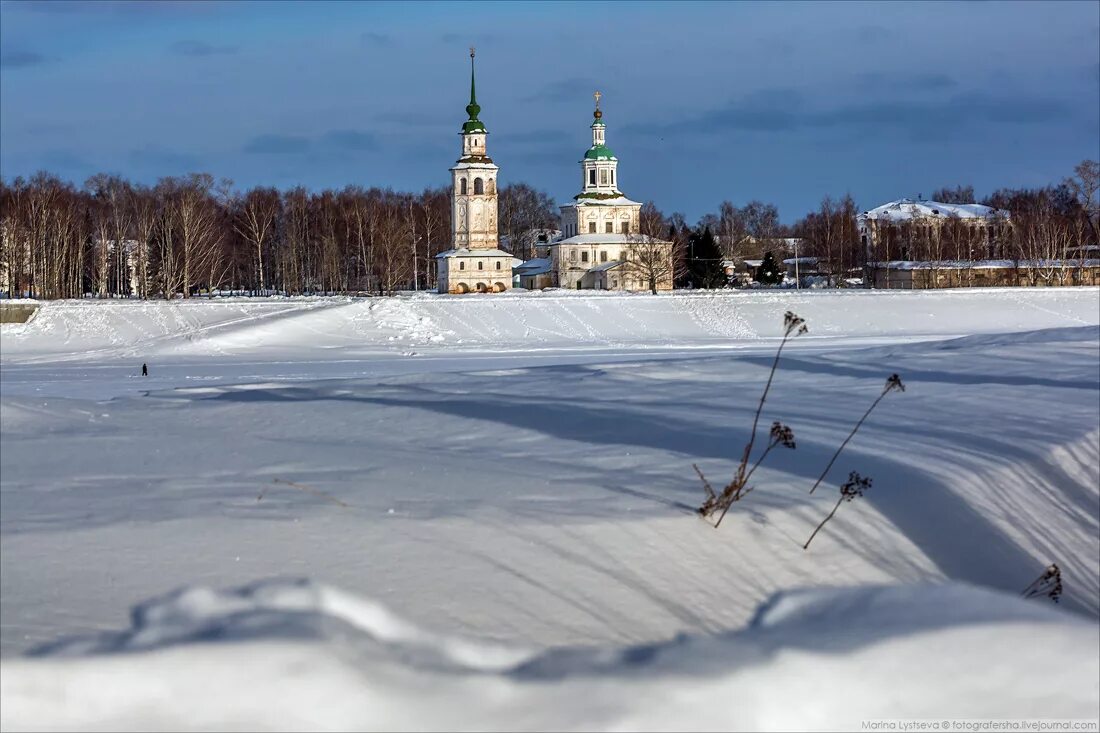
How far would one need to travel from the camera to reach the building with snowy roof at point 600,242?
77688 mm

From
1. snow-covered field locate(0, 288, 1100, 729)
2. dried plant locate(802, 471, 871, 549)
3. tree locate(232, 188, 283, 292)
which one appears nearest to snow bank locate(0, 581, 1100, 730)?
snow-covered field locate(0, 288, 1100, 729)

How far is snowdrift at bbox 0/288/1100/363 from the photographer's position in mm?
46125

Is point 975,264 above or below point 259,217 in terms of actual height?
below

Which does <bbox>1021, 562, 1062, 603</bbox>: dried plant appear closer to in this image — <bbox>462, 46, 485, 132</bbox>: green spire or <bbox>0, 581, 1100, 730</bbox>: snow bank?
<bbox>0, 581, 1100, 730</bbox>: snow bank

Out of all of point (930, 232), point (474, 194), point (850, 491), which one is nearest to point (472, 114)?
point (474, 194)

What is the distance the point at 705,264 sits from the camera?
7844 cm

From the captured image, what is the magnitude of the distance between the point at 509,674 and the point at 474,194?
76.5 m

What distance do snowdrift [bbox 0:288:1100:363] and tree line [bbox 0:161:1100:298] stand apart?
1238 centimetres

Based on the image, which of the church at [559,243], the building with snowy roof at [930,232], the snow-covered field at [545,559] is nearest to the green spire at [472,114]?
the church at [559,243]

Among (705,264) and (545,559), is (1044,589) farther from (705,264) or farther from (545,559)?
(705,264)

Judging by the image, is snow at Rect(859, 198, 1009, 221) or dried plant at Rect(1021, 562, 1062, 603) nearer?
dried plant at Rect(1021, 562, 1062, 603)

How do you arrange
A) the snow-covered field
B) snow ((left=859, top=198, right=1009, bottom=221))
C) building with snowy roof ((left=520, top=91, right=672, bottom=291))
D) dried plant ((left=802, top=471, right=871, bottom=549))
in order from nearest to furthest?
1. the snow-covered field
2. dried plant ((left=802, top=471, right=871, bottom=549))
3. building with snowy roof ((left=520, top=91, right=672, bottom=291))
4. snow ((left=859, top=198, right=1009, bottom=221))

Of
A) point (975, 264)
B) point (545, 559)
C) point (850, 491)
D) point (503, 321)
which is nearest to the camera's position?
point (545, 559)

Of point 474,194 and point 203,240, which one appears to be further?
point 474,194
